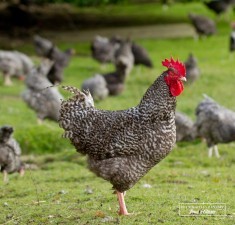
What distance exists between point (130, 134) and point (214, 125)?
5282 millimetres

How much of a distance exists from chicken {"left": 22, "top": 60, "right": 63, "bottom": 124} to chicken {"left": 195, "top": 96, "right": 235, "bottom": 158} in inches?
133

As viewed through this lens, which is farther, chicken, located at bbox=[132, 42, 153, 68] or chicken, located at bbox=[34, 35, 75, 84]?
chicken, located at bbox=[132, 42, 153, 68]

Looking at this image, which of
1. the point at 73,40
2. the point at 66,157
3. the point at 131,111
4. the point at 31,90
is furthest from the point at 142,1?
the point at 131,111

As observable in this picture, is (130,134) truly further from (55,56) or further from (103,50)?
(103,50)

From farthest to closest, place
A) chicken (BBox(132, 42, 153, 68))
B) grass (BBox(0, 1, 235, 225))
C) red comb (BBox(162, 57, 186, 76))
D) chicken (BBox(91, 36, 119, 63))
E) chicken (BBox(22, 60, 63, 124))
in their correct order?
chicken (BBox(91, 36, 119, 63)), chicken (BBox(132, 42, 153, 68)), chicken (BBox(22, 60, 63, 124)), grass (BBox(0, 1, 235, 225)), red comb (BBox(162, 57, 186, 76))

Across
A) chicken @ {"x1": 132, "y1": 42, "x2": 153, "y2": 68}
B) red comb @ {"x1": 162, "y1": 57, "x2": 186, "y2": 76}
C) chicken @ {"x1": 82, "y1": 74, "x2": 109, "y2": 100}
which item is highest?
red comb @ {"x1": 162, "y1": 57, "x2": 186, "y2": 76}

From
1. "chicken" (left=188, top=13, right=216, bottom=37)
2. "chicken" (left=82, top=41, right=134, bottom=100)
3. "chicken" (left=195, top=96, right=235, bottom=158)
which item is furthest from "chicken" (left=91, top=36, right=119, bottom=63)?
"chicken" (left=195, top=96, right=235, bottom=158)

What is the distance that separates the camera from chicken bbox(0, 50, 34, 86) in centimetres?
2081

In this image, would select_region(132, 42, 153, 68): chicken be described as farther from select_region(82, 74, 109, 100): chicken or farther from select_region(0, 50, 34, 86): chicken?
select_region(82, 74, 109, 100): chicken

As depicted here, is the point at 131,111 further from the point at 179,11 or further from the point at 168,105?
the point at 179,11

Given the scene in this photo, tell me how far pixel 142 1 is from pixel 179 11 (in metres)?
4.28

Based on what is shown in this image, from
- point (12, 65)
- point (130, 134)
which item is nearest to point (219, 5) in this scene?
point (12, 65)

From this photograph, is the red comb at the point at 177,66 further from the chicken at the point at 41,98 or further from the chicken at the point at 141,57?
the chicken at the point at 141,57

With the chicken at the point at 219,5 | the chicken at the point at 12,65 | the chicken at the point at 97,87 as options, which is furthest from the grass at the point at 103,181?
the chicken at the point at 219,5
